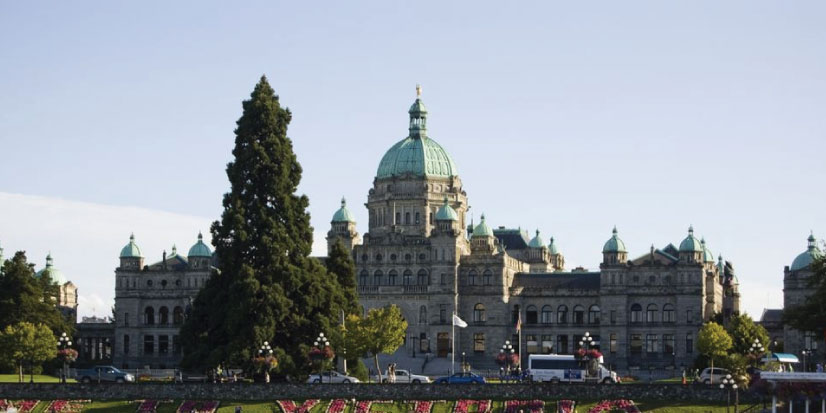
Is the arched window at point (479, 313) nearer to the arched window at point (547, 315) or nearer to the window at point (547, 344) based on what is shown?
the arched window at point (547, 315)

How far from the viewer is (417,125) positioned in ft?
611

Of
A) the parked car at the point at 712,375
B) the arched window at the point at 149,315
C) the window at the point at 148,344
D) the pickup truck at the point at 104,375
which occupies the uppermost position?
the arched window at the point at 149,315

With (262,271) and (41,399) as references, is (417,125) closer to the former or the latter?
(262,271)

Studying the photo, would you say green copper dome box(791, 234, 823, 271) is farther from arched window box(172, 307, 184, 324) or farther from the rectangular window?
arched window box(172, 307, 184, 324)

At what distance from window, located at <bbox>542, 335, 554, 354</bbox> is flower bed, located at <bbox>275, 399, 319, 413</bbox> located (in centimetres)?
6494

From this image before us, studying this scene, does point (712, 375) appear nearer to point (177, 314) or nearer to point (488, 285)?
point (488, 285)

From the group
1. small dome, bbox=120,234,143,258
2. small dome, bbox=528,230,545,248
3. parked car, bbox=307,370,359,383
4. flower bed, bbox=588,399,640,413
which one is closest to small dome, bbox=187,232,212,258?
small dome, bbox=120,234,143,258

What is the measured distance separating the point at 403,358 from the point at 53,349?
1514 inches

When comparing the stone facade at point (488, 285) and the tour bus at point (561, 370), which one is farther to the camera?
the stone facade at point (488, 285)

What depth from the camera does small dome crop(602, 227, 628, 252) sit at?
17200cm

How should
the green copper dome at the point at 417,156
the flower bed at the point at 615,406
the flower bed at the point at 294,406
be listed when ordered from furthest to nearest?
the green copper dome at the point at 417,156, the flower bed at the point at 294,406, the flower bed at the point at 615,406

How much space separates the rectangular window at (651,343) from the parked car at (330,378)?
169ft

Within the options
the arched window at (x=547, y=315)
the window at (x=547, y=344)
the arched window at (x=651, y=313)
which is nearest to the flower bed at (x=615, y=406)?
the arched window at (x=651, y=313)

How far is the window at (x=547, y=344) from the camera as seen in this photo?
17650 cm
